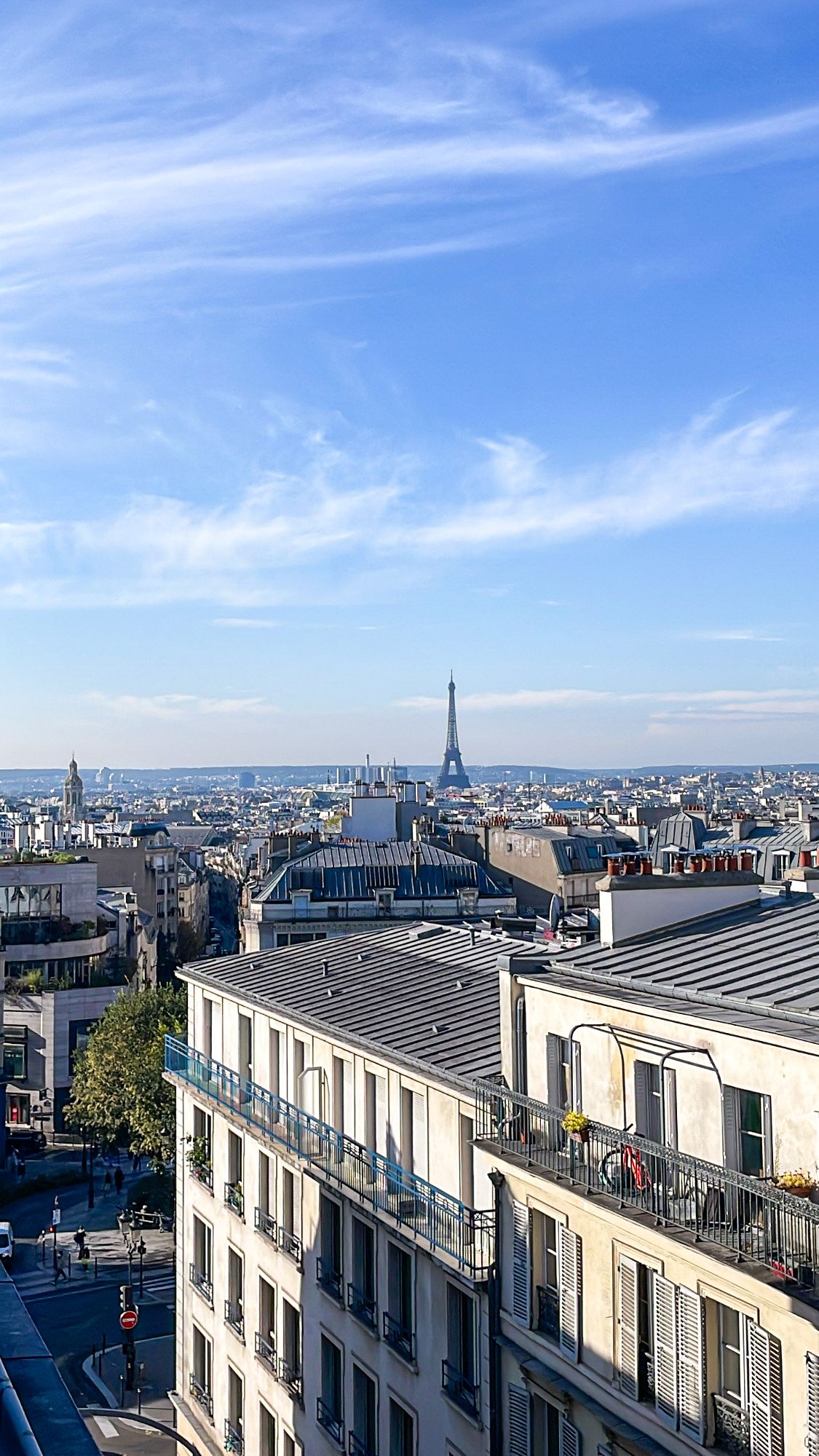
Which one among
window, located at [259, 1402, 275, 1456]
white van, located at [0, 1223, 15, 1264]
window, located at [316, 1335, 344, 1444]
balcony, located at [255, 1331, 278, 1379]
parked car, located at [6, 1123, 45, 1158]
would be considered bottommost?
parked car, located at [6, 1123, 45, 1158]

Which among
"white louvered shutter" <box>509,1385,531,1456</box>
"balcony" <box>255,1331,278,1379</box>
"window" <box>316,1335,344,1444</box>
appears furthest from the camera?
"balcony" <box>255,1331,278,1379</box>

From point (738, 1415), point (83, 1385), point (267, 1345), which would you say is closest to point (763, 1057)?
point (738, 1415)

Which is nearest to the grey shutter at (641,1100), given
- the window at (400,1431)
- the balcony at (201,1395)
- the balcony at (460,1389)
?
the balcony at (460,1389)

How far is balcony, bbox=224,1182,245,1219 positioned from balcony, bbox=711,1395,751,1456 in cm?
1922

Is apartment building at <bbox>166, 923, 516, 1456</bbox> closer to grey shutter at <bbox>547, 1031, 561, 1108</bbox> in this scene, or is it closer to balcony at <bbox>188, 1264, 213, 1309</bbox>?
balcony at <bbox>188, 1264, 213, 1309</bbox>

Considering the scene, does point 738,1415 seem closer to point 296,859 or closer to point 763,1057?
point 763,1057

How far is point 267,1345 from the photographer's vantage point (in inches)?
1312

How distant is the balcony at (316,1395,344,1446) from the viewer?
29.0 m

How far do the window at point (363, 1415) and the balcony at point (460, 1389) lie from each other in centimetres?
346

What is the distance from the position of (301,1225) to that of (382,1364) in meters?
4.64

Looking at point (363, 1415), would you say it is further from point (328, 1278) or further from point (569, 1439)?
point (569, 1439)

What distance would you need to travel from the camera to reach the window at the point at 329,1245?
2952 cm

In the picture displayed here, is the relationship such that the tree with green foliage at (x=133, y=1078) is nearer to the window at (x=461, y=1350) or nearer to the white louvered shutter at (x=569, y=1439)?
the window at (x=461, y=1350)

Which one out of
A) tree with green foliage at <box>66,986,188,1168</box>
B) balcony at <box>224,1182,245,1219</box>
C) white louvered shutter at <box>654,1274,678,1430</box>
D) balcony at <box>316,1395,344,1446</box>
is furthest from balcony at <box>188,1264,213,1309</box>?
tree with green foliage at <box>66,986,188,1168</box>
